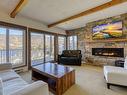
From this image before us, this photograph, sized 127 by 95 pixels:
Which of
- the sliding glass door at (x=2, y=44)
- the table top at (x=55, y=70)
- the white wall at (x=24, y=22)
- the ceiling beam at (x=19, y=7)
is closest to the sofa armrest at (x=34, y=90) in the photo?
the table top at (x=55, y=70)

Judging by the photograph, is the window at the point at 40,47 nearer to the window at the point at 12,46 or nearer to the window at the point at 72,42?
the window at the point at 12,46

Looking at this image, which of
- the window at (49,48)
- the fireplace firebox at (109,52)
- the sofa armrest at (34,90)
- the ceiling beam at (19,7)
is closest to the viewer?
the sofa armrest at (34,90)

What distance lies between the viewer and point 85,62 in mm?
6395

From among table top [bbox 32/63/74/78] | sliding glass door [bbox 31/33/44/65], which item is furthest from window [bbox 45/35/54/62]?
table top [bbox 32/63/74/78]

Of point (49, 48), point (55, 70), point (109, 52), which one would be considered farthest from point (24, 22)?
point (109, 52)

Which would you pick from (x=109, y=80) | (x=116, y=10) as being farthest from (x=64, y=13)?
(x=109, y=80)

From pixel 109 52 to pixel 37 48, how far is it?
12.8ft

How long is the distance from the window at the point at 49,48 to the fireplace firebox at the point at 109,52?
264 centimetres

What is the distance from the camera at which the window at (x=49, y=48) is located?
20.4 feet

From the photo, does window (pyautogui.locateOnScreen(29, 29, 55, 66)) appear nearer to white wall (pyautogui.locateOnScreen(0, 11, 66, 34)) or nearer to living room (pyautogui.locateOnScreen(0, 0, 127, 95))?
living room (pyautogui.locateOnScreen(0, 0, 127, 95))

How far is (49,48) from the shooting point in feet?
21.2

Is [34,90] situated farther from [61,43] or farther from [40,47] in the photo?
[61,43]

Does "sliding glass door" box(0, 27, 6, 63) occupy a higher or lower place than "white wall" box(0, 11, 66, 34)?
lower

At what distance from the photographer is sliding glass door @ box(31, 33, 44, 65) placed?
5412mm
